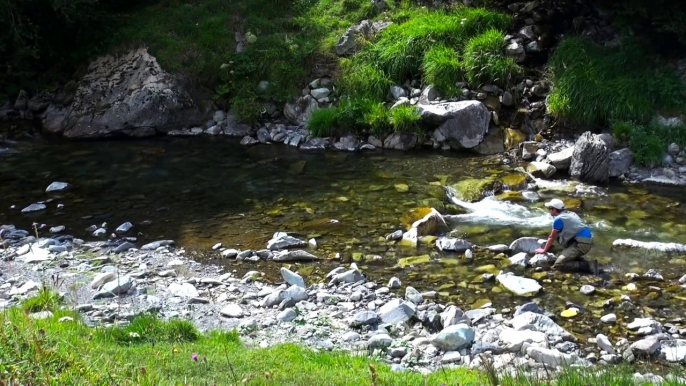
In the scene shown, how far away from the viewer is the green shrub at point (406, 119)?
54.6 ft

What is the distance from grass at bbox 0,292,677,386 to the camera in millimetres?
4754

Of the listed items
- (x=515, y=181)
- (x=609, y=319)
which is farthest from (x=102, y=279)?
(x=515, y=181)

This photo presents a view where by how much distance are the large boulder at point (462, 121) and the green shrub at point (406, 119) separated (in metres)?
0.25

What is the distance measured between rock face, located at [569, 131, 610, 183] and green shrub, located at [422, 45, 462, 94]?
4.21 m

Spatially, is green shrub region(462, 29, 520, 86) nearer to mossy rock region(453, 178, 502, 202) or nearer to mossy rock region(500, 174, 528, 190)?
mossy rock region(500, 174, 528, 190)

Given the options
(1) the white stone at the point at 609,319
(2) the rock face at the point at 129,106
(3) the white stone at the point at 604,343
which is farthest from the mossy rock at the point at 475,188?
(2) the rock face at the point at 129,106

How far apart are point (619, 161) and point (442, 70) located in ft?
17.2

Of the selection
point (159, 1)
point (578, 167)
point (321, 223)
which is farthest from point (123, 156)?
point (578, 167)

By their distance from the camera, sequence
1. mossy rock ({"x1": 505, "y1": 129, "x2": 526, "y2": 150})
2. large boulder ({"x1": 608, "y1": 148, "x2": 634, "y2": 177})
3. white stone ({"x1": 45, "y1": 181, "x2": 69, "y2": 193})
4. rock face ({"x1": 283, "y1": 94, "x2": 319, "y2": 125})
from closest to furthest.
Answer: large boulder ({"x1": 608, "y1": 148, "x2": 634, "y2": 177}), white stone ({"x1": 45, "y1": 181, "x2": 69, "y2": 193}), mossy rock ({"x1": 505, "y1": 129, "x2": 526, "y2": 150}), rock face ({"x1": 283, "y1": 94, "x2": 319, "y2": 125})

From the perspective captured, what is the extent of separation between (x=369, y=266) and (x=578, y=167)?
19.8 feet

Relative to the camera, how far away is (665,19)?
14742 millimetres

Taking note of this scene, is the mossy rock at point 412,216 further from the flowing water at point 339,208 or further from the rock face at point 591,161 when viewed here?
the rock face at point 591,161

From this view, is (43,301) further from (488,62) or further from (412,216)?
(488,62)

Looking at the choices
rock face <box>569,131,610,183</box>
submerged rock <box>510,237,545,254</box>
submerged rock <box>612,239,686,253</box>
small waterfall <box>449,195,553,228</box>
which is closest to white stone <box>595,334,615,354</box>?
submerged rock <box>510,237,545,254</box>
